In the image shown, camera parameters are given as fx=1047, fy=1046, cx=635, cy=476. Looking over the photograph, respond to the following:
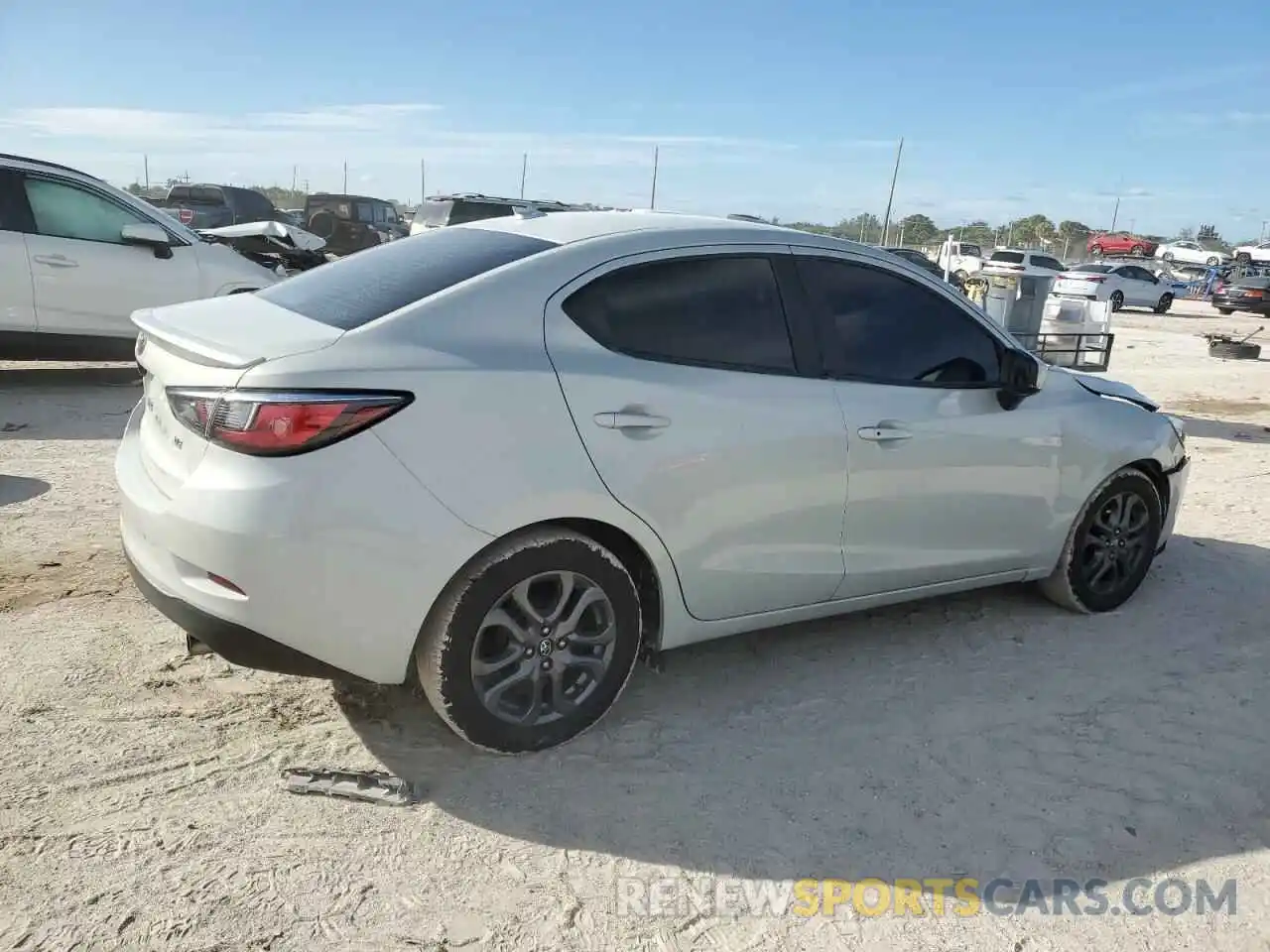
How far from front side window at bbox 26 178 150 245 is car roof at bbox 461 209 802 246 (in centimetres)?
609

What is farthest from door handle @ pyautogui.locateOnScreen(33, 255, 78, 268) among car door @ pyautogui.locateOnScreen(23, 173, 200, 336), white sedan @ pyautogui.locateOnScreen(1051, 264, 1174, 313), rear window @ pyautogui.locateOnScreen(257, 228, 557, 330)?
white sedan @ pyautogui.locateOnScreen(1051, 264, 1174, 313)

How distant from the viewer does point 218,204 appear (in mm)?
24672

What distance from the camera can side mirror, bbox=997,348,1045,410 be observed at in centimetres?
416

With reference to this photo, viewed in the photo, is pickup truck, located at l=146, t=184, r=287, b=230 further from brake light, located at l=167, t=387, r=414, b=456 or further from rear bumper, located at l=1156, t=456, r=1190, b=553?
brake light, located at l=167, t=387, r=414, b=456

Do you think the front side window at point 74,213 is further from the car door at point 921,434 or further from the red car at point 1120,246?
the red car at point 1120,246

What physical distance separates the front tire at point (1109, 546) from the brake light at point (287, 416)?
3266 millimetres

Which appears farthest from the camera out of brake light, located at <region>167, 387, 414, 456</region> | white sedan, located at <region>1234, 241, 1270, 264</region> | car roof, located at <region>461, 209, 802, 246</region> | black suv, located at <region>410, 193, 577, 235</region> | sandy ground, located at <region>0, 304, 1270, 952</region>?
white sedan, located at <region>1234, 241, 1270, 264</region>

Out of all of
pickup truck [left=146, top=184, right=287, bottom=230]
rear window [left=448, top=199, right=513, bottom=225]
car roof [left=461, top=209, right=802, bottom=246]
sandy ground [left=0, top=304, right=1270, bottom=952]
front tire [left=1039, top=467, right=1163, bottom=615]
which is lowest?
sandy ground [left=0, top=304, right=1270, bottom=952]

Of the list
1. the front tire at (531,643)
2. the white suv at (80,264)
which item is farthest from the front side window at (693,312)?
the white suv at (80,264)

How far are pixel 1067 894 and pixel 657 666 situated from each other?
59.4 inches

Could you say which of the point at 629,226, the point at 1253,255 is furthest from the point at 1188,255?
the point at 629,226

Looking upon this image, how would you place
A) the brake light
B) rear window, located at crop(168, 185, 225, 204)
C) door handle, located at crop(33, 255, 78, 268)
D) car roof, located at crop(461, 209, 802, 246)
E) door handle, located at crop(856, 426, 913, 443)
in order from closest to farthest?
the brake light
car roof, located at crop(461, 209, 802, 246)
door handle, located at crop(856, 426, 913, 443)
door handle, located at crop(33, 255, 78, 268)
rear window, located at crop(168, 185, 225, 204)

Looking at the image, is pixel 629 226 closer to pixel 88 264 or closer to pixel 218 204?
pixel 88 264

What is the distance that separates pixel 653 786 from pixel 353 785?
0.90 metres
